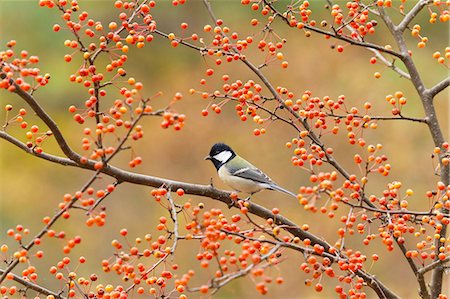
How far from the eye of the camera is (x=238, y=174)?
17.1 ft

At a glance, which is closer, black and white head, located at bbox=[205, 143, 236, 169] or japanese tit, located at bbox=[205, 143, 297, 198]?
japanese tit, located at bbox=[205, 143, 297, 198]

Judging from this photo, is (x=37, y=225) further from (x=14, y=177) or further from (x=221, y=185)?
(x=221, y=185)

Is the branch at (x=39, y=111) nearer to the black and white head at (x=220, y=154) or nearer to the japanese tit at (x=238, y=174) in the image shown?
the japanese tit at (x=238, y=174)

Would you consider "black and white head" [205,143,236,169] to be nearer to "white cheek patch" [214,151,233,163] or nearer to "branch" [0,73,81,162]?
"white cheek patch" [214,151,233,163]

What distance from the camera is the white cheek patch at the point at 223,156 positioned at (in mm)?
5352

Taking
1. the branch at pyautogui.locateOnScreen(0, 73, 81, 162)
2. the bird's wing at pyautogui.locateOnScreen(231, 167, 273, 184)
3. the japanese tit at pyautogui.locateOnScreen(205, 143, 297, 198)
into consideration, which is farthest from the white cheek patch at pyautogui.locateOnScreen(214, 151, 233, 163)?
the branch at pyautogui.locateOnScreen(0, 73, 81, 162)

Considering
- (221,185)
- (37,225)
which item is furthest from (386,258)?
(37,225)

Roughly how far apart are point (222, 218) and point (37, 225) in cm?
828

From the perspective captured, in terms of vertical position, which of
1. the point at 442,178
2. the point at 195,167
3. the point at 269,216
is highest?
the point at 195,167

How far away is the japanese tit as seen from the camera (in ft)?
16.8

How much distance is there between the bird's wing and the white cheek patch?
193 mm

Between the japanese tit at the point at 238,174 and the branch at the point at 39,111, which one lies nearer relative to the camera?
A: the branch at the point at 39,111

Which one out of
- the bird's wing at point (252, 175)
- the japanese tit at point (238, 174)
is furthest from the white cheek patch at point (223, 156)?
the bird's wing at point (252, 175)

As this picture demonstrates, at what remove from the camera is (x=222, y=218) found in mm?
2693
